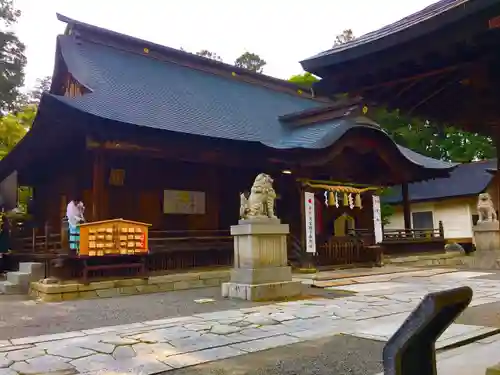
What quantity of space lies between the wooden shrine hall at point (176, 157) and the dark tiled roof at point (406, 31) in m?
7.70

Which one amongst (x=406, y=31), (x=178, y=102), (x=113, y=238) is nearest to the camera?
(x=406, y=31)

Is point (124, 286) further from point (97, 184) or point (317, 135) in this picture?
point (317, 135)

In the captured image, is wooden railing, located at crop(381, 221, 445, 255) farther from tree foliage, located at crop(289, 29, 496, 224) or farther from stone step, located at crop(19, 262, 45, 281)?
stone step, located at crop(19, 262, 45, 281)

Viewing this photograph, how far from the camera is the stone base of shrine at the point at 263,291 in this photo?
8664 mm

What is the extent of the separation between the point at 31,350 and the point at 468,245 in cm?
2403

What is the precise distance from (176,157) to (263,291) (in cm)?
529

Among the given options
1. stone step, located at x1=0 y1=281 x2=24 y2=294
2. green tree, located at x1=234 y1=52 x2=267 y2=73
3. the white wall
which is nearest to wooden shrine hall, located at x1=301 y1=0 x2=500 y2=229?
stone step, located at x1=0 y1=281 x2=24 y2=294

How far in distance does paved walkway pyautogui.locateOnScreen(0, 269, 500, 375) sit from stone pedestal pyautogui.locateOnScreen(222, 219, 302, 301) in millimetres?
630

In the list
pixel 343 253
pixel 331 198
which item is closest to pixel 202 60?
pixel 331 198

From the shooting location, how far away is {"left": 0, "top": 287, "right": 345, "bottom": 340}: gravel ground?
22.3 feet

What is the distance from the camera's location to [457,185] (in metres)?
25.5

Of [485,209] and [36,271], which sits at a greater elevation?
[485,209]

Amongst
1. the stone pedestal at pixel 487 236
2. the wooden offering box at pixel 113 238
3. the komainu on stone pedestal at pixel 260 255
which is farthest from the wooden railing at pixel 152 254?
the stone pedestal at pixel 487 236

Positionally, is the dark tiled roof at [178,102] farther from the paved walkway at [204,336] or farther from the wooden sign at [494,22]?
the wooden sign at [494,22]
